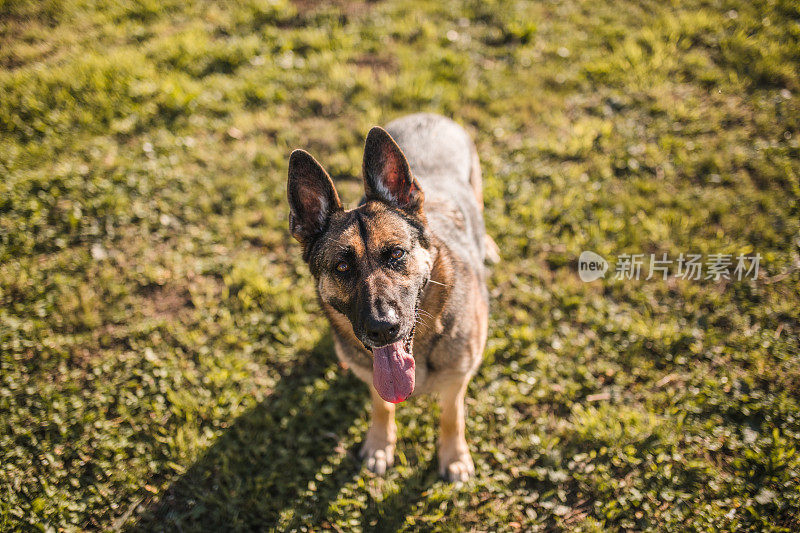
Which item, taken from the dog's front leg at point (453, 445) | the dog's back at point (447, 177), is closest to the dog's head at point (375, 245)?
the dog's back at point (447, 177)

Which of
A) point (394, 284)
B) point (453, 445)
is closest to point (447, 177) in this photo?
point (394, 284)

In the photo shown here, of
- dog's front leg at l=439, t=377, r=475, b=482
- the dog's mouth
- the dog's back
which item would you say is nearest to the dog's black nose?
the dog's mouth

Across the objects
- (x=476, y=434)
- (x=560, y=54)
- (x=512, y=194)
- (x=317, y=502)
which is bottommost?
(x=317, y=502)

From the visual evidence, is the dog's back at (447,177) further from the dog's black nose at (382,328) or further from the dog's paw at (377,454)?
the dog's paw at (377,454)

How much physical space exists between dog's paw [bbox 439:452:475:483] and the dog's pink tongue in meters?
1.10

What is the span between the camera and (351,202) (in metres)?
5.28

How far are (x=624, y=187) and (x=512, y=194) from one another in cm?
137

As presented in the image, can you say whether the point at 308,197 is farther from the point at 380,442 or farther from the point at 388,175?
the point at 380,442

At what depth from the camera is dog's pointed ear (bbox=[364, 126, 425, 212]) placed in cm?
283

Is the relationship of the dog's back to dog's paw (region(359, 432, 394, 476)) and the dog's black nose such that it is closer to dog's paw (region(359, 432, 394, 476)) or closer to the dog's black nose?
the dog's black nose

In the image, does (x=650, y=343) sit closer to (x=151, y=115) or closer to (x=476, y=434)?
(x=476, y=434)

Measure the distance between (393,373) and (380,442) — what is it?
1114 mm

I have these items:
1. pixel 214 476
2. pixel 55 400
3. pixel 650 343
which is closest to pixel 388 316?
pixel 214 476

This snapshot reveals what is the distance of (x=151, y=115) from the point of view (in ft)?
20.1
